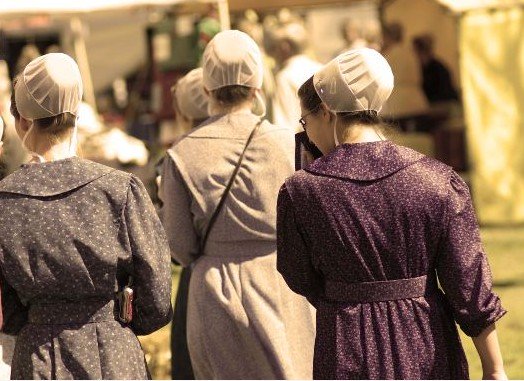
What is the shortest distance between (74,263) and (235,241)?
1.42 metres

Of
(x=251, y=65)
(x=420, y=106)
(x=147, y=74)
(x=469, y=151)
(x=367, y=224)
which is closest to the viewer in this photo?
(x=367, y=224)

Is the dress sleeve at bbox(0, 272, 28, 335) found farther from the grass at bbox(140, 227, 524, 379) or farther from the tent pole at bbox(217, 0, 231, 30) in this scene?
the tent pole at bbox(217, 0, 231, 30)

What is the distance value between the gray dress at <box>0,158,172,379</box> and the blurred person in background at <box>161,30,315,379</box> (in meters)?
1.16

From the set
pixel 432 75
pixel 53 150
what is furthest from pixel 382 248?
pixel 432 75

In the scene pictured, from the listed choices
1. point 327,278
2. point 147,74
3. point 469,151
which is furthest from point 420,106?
point 327,278

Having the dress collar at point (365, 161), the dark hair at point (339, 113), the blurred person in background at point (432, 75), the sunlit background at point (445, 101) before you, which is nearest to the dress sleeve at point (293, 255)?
the dress collar at point (365, 161)

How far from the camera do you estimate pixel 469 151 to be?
1368 cm

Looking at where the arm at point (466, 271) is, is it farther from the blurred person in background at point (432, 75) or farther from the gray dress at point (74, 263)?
the blurred person in background at point (432, 75)

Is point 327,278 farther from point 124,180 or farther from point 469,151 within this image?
point 469,151

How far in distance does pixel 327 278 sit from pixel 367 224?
228mm

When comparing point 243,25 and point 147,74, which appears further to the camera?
point 147,74

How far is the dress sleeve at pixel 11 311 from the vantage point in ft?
12.8

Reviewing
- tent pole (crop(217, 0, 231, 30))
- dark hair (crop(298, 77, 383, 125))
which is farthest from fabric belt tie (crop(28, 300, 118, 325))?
tent pole (crop(217, 0, 231, 30))

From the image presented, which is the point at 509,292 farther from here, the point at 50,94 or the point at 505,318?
the point at 50,94
